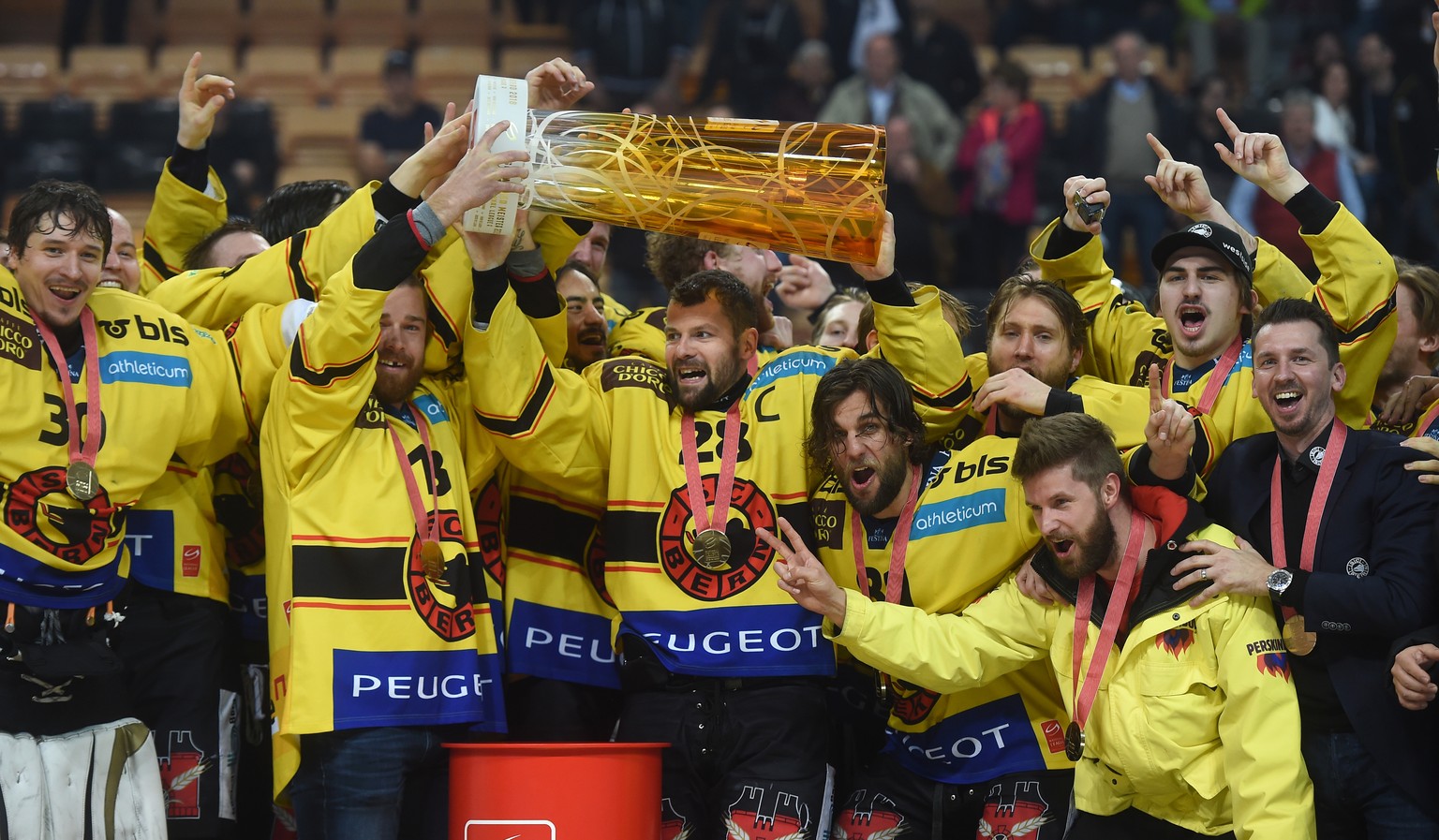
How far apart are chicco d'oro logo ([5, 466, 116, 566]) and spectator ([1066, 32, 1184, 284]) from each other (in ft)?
23.1

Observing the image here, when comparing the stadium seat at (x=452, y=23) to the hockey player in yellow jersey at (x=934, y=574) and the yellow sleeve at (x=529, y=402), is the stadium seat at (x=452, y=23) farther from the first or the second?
the hockey player in yellow jersey at (x=934, y=574)

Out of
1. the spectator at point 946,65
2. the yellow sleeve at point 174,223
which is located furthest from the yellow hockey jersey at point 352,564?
the spectator at point 946,65

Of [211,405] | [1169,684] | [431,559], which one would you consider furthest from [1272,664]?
[211,405]

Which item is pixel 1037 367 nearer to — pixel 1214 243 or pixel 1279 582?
pixel 1214 243

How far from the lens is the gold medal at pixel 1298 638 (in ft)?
13.0

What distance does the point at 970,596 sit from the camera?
4469mm

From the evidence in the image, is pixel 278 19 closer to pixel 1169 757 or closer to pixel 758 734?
pixel 758 734

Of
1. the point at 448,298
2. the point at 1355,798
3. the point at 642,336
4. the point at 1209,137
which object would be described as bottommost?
the point at 1355,798

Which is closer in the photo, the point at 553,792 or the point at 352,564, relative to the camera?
the point at 553,792

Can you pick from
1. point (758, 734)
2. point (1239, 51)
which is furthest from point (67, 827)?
point (1239, 51)

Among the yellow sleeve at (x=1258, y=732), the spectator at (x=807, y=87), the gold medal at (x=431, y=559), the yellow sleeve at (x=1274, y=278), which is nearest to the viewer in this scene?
the yellow sleeve at (x=1258, y=732)

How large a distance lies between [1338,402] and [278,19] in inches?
439

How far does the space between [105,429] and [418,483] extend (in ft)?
2.78

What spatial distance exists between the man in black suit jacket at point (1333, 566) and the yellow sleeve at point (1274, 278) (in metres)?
0.77
